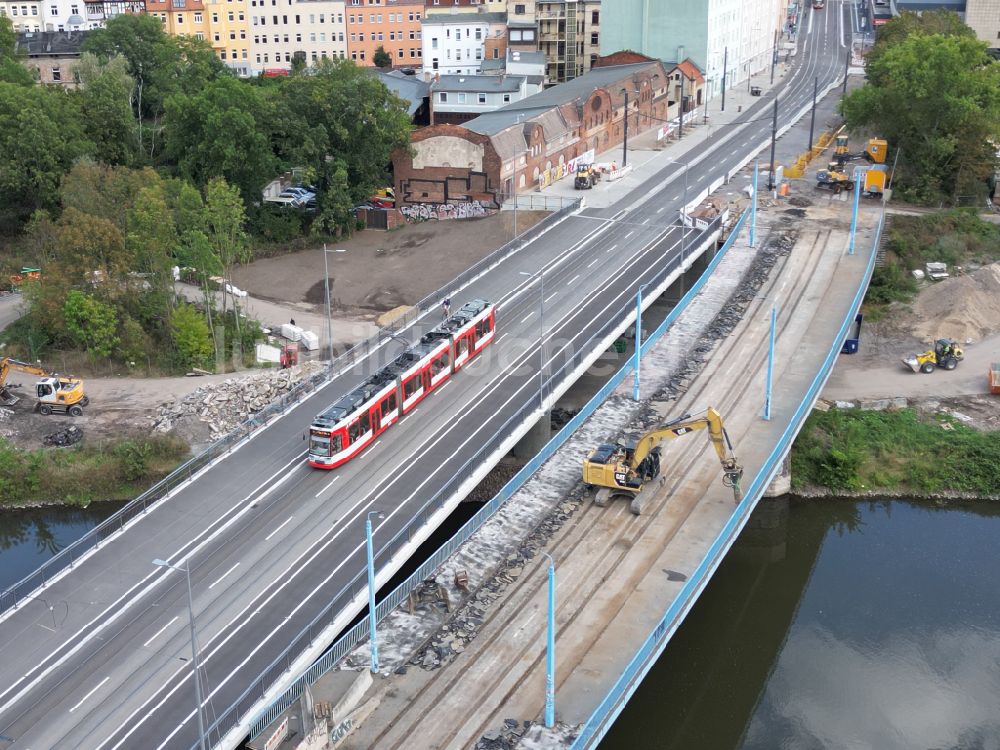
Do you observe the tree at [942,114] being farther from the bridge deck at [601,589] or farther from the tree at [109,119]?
the tree at [109,119]

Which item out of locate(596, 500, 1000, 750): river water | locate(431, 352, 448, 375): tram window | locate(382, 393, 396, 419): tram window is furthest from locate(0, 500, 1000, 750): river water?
locate(431, 352, 448, 375): tram window

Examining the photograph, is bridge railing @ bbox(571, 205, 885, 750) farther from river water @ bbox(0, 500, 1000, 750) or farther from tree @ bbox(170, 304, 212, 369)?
tree @ bbox(170, 304, 212, 369)

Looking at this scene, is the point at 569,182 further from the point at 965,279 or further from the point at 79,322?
the point at 79,322

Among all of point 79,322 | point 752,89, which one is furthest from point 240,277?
point 752,89

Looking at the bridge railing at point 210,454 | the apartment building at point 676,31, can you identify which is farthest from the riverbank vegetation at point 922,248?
the apartment building at point 676,31

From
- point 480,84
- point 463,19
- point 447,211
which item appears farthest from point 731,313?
point 463,19

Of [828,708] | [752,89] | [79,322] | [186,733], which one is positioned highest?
[752,89]
